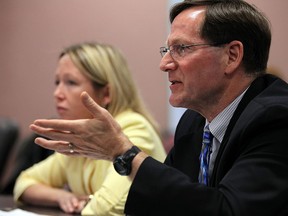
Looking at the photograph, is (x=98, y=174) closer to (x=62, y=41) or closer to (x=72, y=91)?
(x=72, y=91)

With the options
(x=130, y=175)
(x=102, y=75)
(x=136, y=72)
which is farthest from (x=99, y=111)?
(x=136, y=72)

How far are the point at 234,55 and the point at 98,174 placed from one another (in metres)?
0.90

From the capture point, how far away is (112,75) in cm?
234

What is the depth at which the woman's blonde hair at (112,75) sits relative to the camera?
2.33 meters

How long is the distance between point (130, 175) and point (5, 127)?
9.42ft

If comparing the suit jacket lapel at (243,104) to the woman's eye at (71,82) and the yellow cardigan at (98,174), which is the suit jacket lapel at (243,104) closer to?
the yellow cardigan at (98,174)

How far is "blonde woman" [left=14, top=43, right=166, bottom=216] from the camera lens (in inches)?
85.5

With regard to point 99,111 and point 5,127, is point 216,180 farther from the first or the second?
point 5,127

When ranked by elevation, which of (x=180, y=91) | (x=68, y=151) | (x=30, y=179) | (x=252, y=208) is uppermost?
(x=180, y=91)

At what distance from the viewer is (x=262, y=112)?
132 cm

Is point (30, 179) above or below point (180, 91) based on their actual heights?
below

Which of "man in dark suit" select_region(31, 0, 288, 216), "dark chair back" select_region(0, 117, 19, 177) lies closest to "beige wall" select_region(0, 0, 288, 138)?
"dark chair back" select_region(0, 117, 19, 177)

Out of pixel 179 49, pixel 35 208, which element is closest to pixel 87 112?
pixel 35 208

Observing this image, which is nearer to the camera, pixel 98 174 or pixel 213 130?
pixel 213 130
